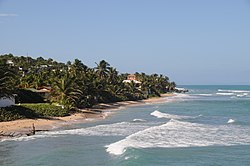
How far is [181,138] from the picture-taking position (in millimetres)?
28422

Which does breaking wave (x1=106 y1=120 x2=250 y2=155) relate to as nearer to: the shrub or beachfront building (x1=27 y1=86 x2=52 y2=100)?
the shrub

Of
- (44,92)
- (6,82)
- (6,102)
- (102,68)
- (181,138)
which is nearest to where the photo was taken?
(181,138)

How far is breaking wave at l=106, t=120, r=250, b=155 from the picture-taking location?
2505 centimetres

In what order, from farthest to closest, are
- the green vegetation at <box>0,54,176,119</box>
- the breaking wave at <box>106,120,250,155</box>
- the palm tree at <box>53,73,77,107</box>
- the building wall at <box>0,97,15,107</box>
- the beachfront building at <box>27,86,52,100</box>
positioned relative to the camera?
the beachfront building at <box>27,86,52,100</box> < the palm tree at <box>53,73,77,107</box> < the green vegetation at <box>0,54,176,119</box> < the building wall at <box>0,97,15,107</box> < the breaking wave at <box>106,120,250,155</box>

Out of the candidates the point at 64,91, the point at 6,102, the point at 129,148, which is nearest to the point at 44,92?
the point at 64,91

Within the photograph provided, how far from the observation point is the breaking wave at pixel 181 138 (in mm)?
25047

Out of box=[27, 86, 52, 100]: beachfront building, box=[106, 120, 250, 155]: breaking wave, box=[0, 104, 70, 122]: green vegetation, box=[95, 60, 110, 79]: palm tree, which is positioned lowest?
box=[106, 120, 250, 155]: breaking wave

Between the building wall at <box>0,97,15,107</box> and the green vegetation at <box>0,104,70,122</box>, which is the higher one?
the building wall at <box>0,97,15,107</box>

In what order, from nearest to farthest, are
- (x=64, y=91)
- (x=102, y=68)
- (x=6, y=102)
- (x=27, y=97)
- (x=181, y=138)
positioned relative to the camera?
(x=181, y=138), (x=6, y=102), (x=27, y=97), (x=64, y=91), (x=102, y=68)

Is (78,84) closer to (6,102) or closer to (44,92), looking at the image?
(44,92)

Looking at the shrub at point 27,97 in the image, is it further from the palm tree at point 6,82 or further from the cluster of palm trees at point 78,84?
the palm tree at point 6,82

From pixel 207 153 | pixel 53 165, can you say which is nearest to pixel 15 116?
pixel 53 165

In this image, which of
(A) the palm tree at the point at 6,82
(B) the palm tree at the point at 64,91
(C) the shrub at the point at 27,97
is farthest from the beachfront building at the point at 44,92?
(A) the palm tree at the point at 6,82

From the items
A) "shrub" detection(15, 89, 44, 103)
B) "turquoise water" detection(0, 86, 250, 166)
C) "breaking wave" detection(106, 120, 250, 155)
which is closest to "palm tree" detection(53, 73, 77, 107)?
"shrub" detection(15, 89, 44, 103)
